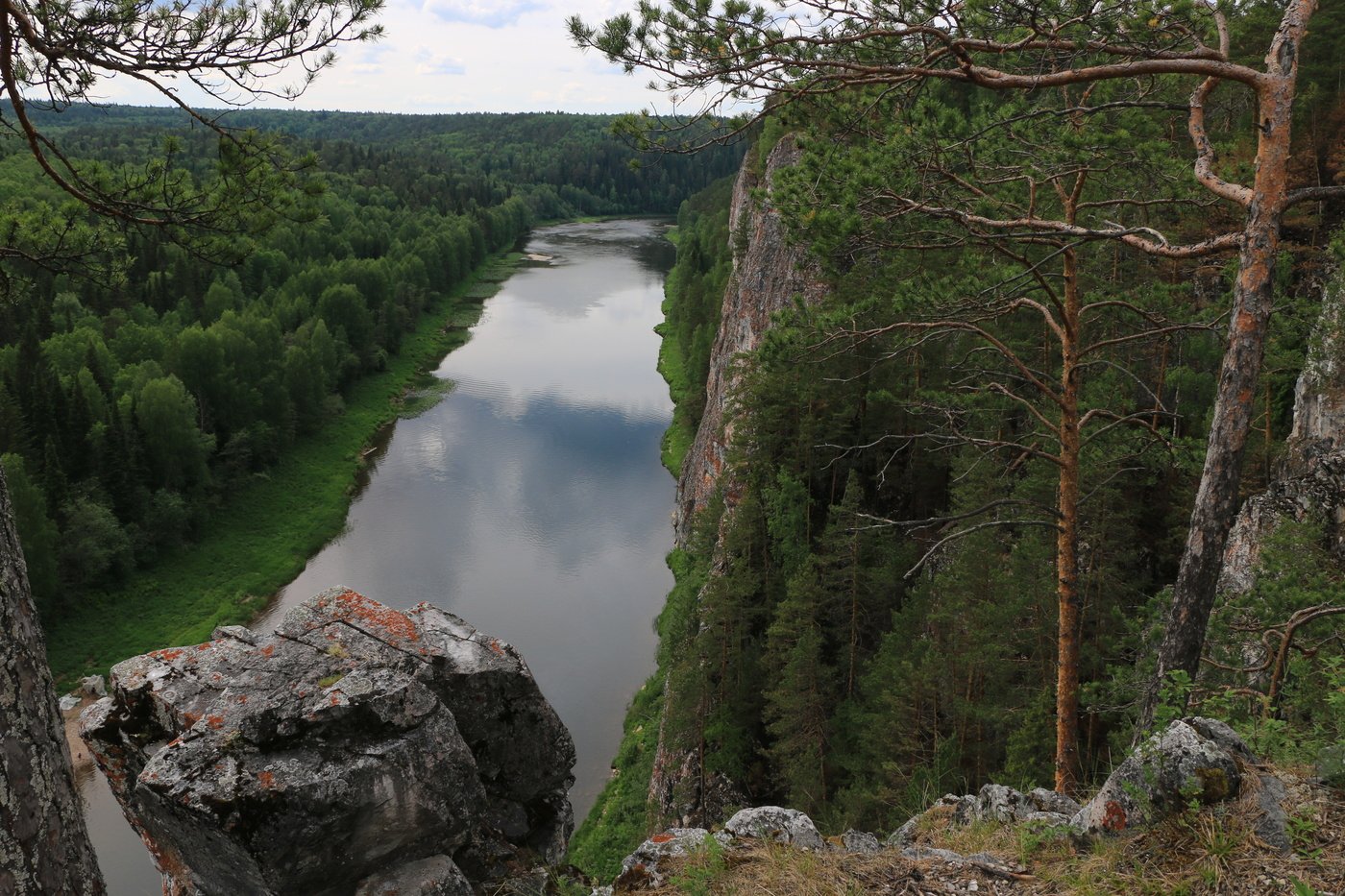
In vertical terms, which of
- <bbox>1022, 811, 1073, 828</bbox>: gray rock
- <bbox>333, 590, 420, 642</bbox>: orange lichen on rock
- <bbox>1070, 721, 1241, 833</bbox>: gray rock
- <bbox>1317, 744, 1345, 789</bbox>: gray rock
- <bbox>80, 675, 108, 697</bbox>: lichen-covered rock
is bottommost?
→ <bbox>80, 675, 108, 697</bbox>: lichen-covered rock

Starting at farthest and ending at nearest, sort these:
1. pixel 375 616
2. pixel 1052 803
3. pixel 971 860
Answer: pixel 375 616
pixel 1052 803
pixel 971 860

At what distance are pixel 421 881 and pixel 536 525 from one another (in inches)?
1173

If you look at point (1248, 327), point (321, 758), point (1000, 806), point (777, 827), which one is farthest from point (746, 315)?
point (321, 758)

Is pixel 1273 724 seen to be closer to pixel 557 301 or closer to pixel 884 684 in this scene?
pixel 884 684

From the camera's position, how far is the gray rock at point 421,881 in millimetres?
6621

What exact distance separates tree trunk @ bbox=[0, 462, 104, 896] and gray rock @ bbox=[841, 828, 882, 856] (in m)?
4.80

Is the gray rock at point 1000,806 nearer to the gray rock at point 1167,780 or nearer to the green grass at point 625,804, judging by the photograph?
the gray rock at point 1167,780

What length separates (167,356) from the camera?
41969 mm

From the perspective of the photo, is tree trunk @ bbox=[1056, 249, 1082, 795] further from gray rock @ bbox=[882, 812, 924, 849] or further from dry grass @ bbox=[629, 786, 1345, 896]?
dry grass @ bbox=[629, 786, 1345, 896]

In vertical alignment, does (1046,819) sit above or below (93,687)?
above

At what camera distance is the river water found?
26.2m

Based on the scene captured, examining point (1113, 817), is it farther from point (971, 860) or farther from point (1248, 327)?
point (1248, 327)

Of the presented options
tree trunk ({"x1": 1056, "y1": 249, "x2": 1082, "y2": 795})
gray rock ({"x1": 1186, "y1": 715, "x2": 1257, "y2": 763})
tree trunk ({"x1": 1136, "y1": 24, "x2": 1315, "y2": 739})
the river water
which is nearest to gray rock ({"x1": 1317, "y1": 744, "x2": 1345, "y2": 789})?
gray rock ({"x1": 1186, "y1": 715, "x2": 1257, "y2": 763})

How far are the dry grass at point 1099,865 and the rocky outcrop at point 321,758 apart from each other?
2085mm
